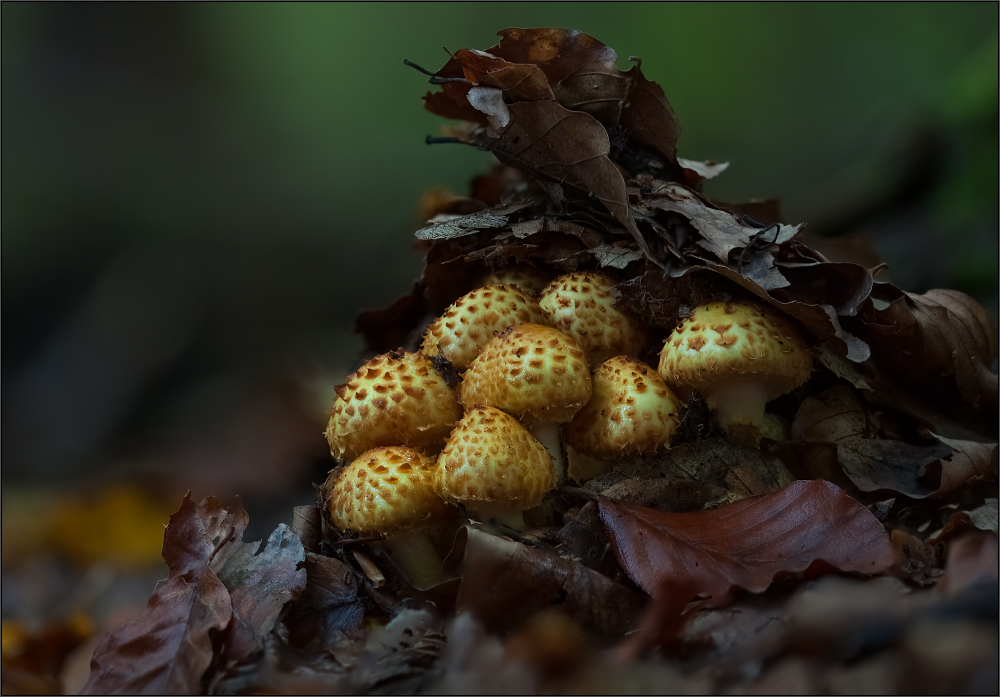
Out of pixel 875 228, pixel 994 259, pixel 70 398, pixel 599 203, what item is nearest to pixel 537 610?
pixel 599 203

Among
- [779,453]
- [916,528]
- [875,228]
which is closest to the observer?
[916,528]

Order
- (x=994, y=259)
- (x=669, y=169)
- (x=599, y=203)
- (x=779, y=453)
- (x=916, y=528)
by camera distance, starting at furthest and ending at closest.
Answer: (x=994, y=259) < (x=669, y=169) < (x=599, y=203) < (x=779, y=453) < (x=916, y=528)

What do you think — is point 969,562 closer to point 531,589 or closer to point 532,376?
point 531,589

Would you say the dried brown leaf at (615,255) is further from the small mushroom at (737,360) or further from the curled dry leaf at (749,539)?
the curled dry leaf at (749,539)

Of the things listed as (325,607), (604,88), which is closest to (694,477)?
(325,607)

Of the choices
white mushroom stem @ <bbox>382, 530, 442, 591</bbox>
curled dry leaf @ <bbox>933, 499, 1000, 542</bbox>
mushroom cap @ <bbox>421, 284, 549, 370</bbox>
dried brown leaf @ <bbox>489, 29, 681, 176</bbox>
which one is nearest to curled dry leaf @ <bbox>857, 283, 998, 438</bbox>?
curled dry leaf @ <bbox>933, 499, 1000, 542</bbox>

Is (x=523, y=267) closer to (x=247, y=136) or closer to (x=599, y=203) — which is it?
(x=599, y=203)
